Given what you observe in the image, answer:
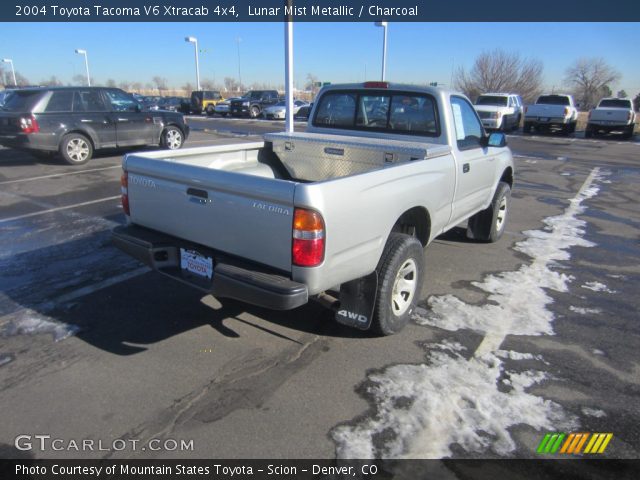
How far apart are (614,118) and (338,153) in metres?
23.3

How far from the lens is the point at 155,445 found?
2594 mm

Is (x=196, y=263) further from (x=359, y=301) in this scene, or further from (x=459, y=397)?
(x=459, y=397)

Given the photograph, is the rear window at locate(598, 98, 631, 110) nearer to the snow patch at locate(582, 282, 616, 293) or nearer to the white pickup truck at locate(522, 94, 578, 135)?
the white pickup truck at locate(522, 94, 578, 135)

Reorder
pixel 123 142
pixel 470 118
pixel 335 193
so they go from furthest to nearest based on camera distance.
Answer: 1. pixel 123 142
2. pixel 470 118
3. pixel 335 193

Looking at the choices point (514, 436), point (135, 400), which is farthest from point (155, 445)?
point (514, 436)

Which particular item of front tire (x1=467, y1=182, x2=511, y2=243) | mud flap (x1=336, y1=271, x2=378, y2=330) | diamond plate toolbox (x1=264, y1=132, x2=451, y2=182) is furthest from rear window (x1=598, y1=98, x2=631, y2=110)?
mud flap (x1=336, y1=271, x2=378, y2=330)

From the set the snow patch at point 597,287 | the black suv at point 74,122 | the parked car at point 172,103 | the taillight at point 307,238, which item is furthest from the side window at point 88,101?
the parked car at point 172,103

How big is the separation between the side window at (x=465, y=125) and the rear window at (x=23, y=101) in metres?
9.64

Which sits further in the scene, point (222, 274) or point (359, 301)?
point (359, 301)

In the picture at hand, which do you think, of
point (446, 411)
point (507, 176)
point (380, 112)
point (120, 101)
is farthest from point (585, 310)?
point (120, 101)

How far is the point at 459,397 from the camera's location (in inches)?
120

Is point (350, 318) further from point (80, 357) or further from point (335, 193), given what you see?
point (80, 357)

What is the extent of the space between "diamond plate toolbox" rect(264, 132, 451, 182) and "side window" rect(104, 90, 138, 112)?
8519 millimetres

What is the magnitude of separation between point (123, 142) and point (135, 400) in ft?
34.3
